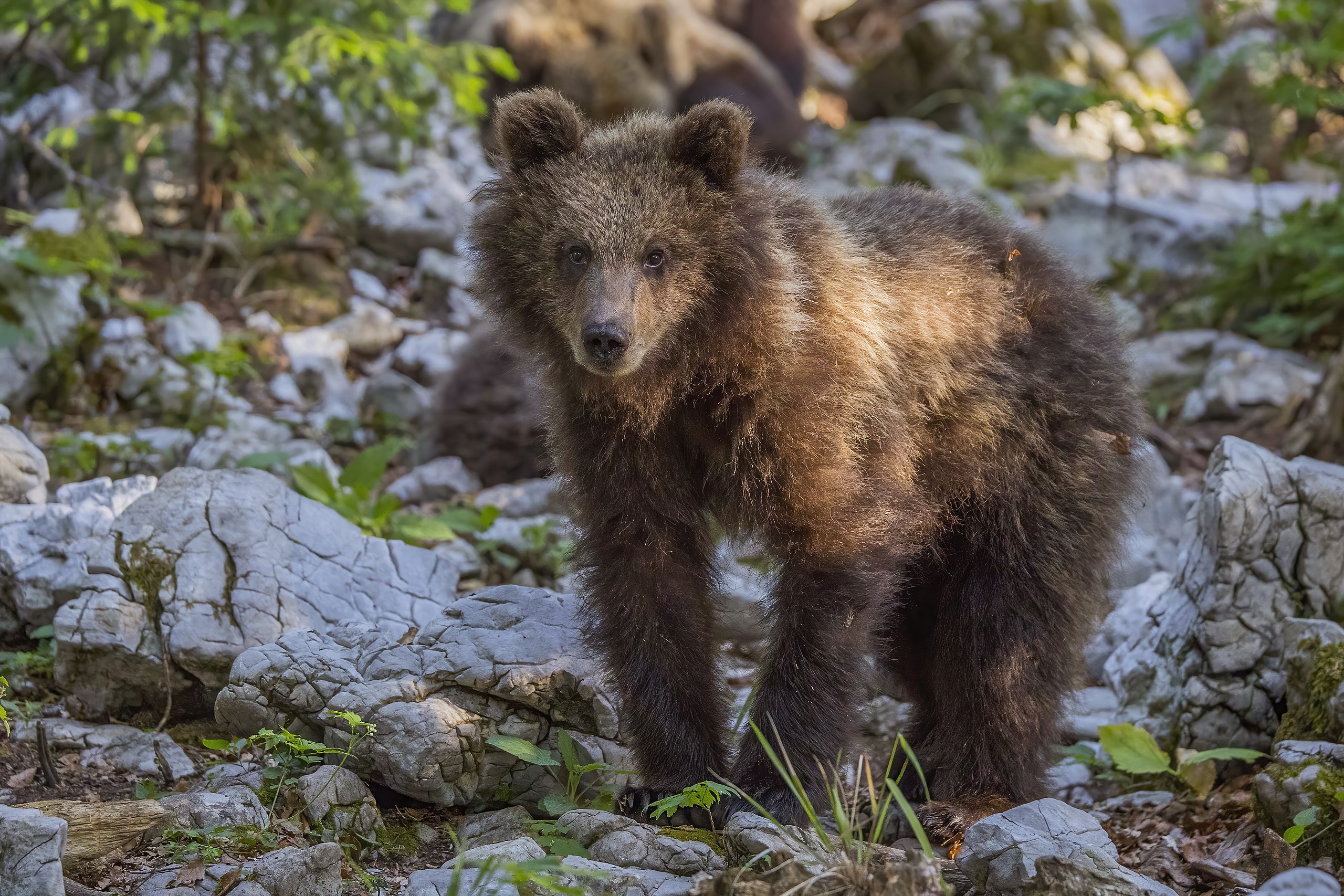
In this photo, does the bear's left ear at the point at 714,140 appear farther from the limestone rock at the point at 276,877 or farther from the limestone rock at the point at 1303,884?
the limestone rock at the point at 1303,884

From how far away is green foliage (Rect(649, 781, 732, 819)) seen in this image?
3928 mm

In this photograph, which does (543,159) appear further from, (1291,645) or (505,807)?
(1291,645)

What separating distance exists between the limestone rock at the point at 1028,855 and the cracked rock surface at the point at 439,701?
4.93 ft

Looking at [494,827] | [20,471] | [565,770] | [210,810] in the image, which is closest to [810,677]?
[565,770]

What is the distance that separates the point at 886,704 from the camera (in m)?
6.08

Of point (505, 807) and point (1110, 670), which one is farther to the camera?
point (1110, 670)

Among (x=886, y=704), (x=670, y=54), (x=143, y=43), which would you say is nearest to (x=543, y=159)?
(x=886, y=704)

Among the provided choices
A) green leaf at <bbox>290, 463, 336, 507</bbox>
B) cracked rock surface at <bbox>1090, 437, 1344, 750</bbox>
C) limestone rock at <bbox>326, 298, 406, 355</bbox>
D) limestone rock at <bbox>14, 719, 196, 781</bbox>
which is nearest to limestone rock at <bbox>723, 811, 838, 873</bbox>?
limestone rock at <bbox>14, 719, 196, 781</bbox>

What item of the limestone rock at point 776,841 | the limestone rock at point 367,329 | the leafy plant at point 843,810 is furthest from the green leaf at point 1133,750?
the limestone rock at point 367,329

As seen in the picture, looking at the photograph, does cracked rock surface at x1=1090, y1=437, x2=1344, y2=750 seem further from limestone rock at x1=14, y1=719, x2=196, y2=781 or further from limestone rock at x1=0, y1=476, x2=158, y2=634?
limestone rock at x1=0, y1=476, x2=158, y2=634

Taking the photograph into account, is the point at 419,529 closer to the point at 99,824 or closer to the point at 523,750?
the point at 523,750

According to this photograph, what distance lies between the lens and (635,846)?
3.77 meters

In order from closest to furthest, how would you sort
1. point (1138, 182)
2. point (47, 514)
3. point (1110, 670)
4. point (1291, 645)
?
1. point (1291, 645)
2. point (47, 514)
3. point (1110, 670)
4. point (1138, 182)

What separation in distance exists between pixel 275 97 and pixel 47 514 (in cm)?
483
